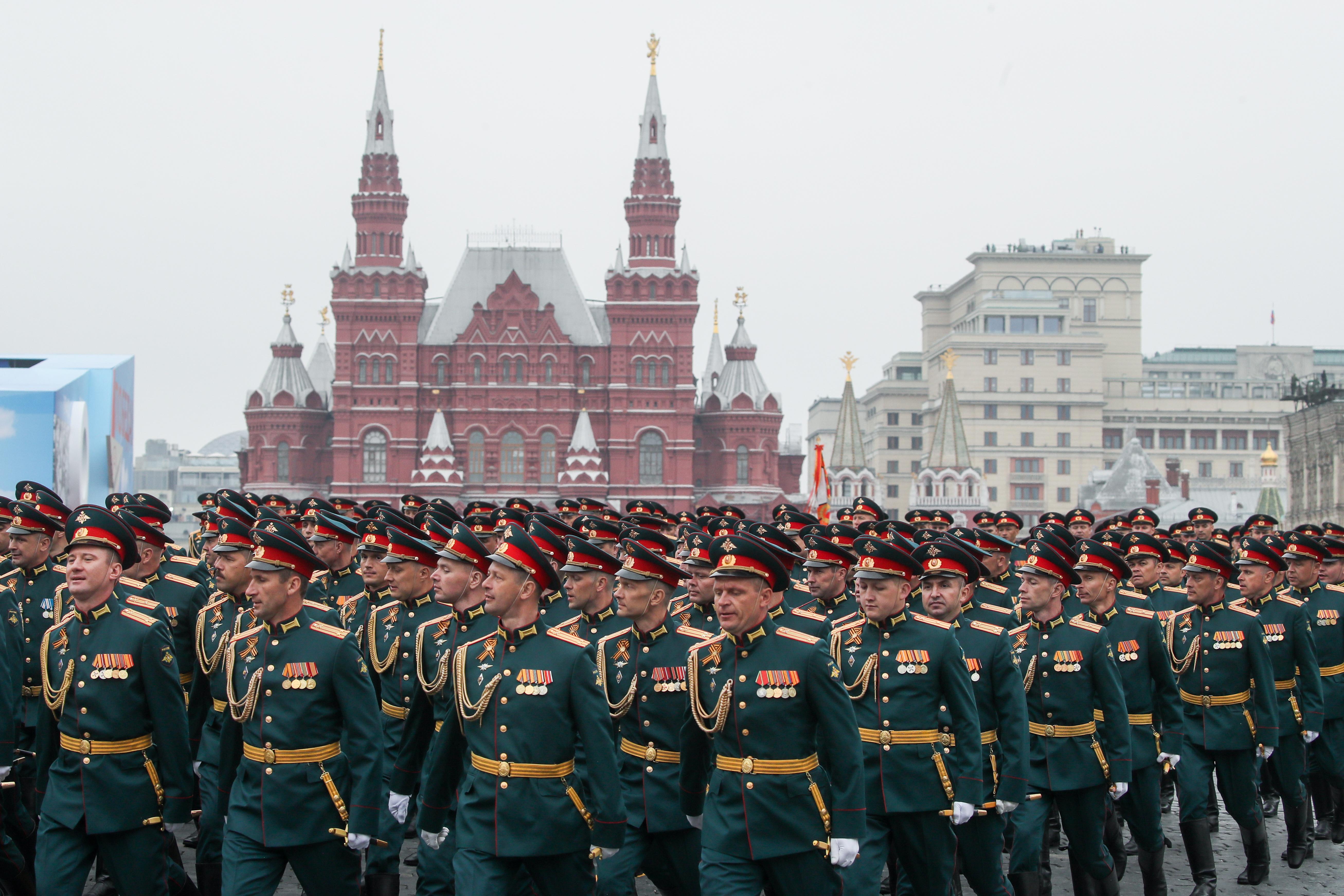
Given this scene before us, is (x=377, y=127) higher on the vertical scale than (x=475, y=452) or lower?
higher

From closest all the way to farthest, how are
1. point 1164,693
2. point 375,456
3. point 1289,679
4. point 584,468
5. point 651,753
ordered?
1. point 651,753
2. point 1164,693
3. point 1289,679
4. point 584,468
5. point 375,456

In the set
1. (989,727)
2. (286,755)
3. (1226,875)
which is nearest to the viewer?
(286,755)

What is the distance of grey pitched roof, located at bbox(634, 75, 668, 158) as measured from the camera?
62.4 metres

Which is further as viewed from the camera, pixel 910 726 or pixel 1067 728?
pixel 1067 728

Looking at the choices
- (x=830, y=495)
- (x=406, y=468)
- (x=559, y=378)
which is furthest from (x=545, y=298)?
(x=830, y=495)

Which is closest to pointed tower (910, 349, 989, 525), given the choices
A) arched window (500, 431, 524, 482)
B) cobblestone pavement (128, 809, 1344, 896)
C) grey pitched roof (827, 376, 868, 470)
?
grey pitched roof (827, 376, 868, 470)

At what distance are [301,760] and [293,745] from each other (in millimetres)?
72

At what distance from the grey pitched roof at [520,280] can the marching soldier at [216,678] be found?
54675 mm

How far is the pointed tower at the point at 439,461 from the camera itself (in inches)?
2329

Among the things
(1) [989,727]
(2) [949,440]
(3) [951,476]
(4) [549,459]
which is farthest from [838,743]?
(2) [949,440]

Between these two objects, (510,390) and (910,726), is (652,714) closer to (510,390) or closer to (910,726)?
(910,726)

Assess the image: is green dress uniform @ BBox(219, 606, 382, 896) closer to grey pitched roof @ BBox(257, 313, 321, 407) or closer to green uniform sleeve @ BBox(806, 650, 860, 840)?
green uniform sleeve @ BBox(806, 650, 860, 840)

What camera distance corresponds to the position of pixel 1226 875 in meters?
9.51

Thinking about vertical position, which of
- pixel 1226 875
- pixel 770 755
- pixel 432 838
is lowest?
pixel 1226 875
